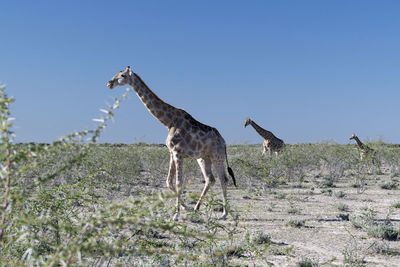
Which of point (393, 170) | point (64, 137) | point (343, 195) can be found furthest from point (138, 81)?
point (393, 170)

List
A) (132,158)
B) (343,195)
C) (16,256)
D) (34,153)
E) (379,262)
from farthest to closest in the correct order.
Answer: (132,158), (343,195), (379,262), (16,256), (34,153)

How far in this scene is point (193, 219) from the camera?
6.69 metres

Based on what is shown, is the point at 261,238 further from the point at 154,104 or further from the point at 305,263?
the point at 154,104

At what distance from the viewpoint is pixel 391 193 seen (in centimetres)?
1313

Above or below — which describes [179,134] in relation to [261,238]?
above

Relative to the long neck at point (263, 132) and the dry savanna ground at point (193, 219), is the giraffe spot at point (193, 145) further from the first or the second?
the long neck at point (263, 132)

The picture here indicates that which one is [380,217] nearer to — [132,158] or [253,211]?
[253,211]

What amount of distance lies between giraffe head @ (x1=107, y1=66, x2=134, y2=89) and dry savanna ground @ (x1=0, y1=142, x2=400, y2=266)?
1752 millimetres

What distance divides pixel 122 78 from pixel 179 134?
1.63m

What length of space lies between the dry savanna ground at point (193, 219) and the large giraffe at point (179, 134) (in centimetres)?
79

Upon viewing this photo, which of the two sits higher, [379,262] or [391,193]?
[391,193]

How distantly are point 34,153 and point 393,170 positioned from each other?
68.7ft

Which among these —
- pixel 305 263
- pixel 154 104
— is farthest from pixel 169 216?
pixel 154 104

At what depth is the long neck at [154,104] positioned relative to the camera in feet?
26.4
